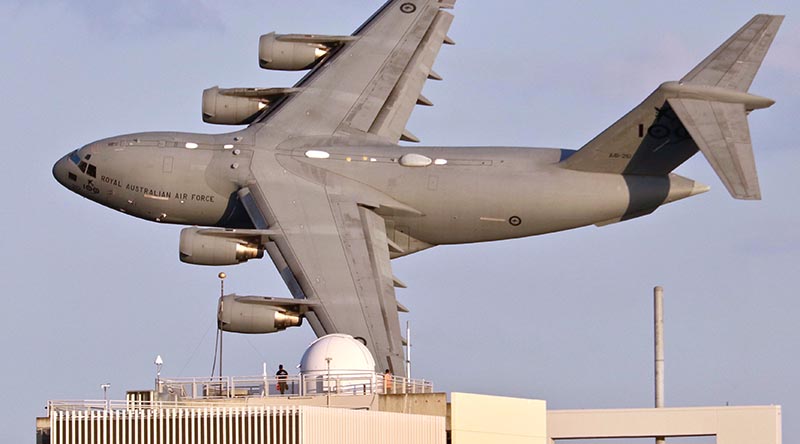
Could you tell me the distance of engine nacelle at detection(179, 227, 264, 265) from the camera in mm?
76875

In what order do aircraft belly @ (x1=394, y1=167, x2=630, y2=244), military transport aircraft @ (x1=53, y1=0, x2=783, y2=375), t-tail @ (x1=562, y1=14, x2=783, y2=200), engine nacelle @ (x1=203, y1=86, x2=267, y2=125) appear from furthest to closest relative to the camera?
engine nacelle @ (x1=203, y1=86, x2=267, y2=125)
aircraft belly @ (x1=394, y1=167, x2=630, y2=244)
military transport aircraft @ (x1=53, y1=0, x2=783, y2=375)
t-tail @ (x1=562, y1=14, x2=783, y2=200)

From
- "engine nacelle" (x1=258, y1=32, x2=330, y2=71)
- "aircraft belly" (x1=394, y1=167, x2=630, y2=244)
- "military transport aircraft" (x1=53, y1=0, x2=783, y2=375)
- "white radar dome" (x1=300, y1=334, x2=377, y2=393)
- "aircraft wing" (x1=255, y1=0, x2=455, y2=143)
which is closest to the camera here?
"white radar dome" (x1=300, y1=334, x2=377, y2=393)

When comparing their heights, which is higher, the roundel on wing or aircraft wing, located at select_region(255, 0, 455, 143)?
the roundel on wing

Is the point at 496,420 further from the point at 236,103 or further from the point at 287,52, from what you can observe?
the point at 287,52

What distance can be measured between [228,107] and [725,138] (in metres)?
22.1

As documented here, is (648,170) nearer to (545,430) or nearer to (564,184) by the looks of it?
(564,184)

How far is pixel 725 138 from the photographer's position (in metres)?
76.2

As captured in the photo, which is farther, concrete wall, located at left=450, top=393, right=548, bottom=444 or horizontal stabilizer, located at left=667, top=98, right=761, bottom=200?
horizontal stabilizer, located at left=667, top=98, right=761, bottom=200

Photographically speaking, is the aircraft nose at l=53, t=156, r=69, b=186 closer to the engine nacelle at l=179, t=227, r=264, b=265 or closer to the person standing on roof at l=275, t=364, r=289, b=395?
the engine nacelle at l=179, t=227, r=264, b=265

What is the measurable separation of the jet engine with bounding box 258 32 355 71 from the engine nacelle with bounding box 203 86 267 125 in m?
2.31

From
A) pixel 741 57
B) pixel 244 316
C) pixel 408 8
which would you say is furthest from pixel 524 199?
pixel 244 316

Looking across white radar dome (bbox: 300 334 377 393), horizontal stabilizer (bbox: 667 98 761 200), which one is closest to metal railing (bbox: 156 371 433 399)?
white radar dome (bbox: 300 334 377 393)

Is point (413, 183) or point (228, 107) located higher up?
point (228, 107)

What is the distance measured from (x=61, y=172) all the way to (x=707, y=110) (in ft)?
90.8
